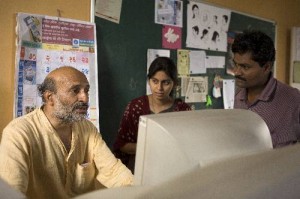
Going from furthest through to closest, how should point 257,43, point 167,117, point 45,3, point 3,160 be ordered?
point 45,3 < point 257,43 < point 3,160 < point 167,117

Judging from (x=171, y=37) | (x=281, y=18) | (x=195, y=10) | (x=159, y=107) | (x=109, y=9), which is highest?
(x=281, y=18)

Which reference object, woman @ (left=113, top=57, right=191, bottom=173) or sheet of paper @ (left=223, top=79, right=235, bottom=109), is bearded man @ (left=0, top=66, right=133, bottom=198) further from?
sheet of paper @ (left=223, top=79, right=235, bottom=109)

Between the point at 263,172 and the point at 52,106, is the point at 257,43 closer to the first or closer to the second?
the point at 52,106

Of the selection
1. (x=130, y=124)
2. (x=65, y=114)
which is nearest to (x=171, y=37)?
(x=130, y=124)

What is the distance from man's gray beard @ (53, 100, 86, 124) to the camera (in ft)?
5.05

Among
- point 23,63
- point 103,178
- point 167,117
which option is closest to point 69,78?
point 103,178

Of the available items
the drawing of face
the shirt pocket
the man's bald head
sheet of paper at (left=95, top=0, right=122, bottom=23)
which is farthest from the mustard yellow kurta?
sheet of paper at (left=95, top=0, right=122, bottom=23)

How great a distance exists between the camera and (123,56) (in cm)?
264

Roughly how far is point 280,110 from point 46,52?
56.0 inches

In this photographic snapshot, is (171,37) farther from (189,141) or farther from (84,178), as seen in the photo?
(189,141)

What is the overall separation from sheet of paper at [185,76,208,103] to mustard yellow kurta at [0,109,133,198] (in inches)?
63.5

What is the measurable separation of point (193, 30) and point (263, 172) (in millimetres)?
2876

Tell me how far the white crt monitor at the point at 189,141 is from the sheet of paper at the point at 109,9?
188cm

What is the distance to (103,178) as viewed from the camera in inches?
62.6
